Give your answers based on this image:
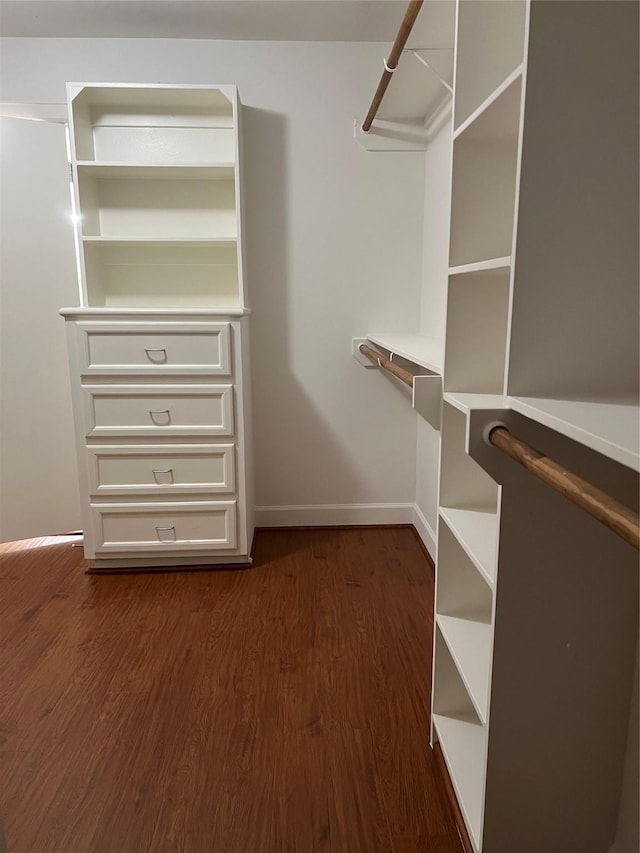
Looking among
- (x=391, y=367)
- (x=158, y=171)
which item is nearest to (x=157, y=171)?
(x=158, y=171)

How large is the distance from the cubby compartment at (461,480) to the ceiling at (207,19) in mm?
1883

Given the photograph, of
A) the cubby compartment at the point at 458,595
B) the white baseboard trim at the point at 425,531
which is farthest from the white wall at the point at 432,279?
the cubby compartment at the point at 458,595

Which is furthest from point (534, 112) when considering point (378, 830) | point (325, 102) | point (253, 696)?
point (325, 102)

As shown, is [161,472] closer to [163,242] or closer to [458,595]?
[163,242]

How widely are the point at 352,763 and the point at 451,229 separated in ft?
4.25

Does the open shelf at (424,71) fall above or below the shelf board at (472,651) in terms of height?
above

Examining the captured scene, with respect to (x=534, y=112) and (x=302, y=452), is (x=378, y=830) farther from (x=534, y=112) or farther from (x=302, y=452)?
(x=302, y=452)

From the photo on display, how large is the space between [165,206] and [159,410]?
976 millimetres

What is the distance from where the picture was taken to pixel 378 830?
131 centimetres

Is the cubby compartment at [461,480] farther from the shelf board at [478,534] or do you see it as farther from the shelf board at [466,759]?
the shelf board at [466,759]

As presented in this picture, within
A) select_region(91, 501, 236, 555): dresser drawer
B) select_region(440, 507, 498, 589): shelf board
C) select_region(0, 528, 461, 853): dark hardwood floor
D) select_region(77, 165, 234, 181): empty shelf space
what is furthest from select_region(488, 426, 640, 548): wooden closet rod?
select_region(77, 165, 234, 181): empty shelf space

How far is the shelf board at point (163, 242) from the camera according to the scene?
2498 mm

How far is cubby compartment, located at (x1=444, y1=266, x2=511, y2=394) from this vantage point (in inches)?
50.0

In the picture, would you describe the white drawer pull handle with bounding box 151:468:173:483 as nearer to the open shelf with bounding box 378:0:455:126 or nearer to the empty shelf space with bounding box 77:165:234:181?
the empty shelf space with bounding box 77:165:234:181
